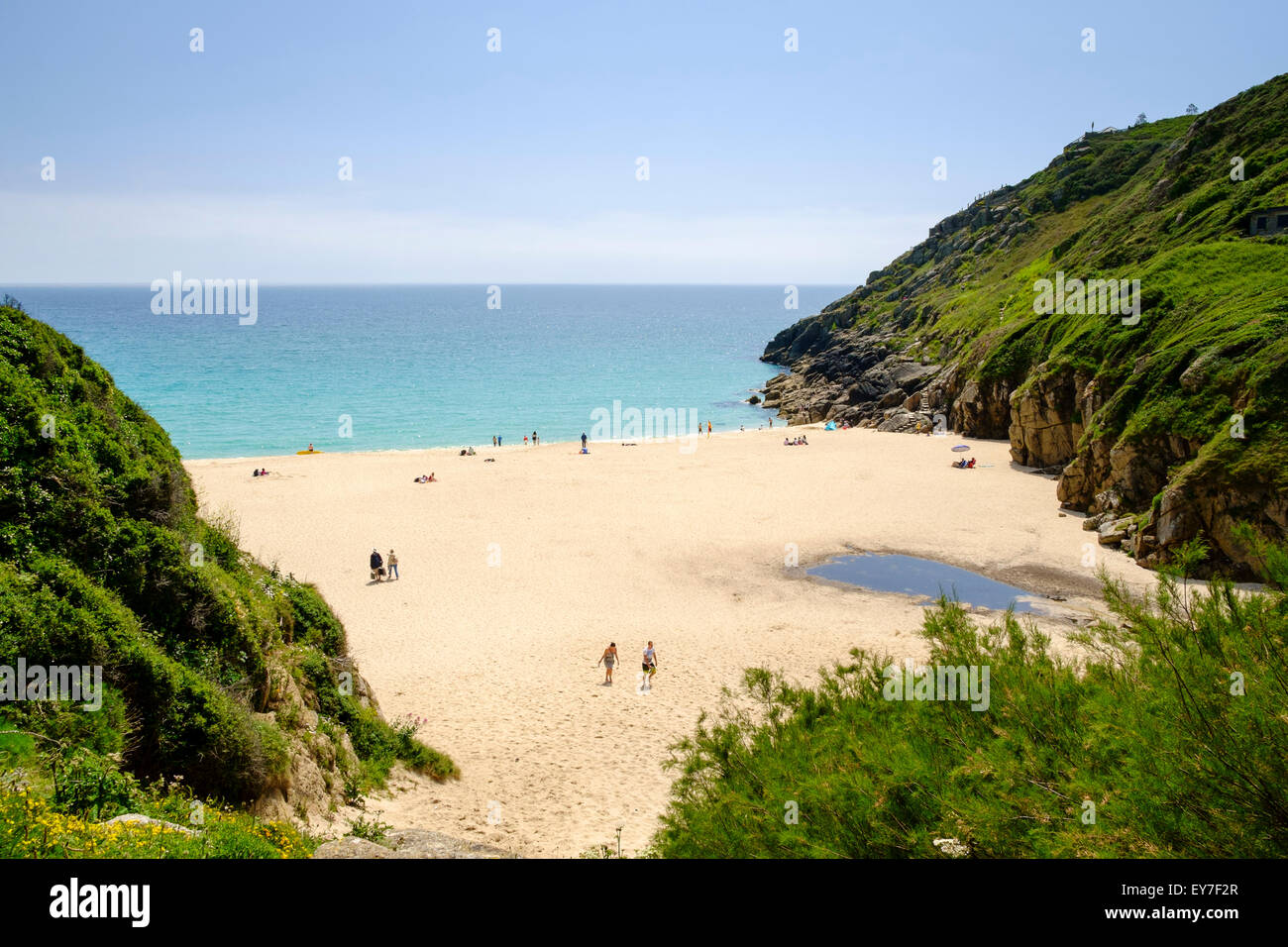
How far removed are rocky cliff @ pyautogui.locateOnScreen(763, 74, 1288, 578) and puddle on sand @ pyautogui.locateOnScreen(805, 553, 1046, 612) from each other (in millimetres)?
5036

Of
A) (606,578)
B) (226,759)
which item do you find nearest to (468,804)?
(226,759)

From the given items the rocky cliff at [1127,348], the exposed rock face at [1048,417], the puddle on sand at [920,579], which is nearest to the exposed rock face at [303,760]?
the rocky cliff at [1127,348]

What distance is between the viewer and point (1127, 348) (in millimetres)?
32250

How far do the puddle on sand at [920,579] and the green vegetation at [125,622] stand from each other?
18.0 metres

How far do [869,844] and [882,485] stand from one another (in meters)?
33.0

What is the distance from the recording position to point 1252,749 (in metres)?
4.38

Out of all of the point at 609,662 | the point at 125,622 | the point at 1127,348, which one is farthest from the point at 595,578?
the point at 1127,348

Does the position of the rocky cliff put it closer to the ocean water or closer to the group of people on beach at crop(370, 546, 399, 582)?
the ocean water

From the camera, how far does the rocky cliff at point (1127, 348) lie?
2291cm

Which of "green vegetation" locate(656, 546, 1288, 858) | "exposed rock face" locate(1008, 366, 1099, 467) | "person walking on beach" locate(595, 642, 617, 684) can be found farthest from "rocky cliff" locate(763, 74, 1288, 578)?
"person walking on beach" locate(595, 642, 617, 684)

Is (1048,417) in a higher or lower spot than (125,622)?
higher

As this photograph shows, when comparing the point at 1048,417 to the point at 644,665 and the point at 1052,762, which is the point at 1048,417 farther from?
the point at 1052,762

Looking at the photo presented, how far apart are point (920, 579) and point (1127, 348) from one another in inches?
663
